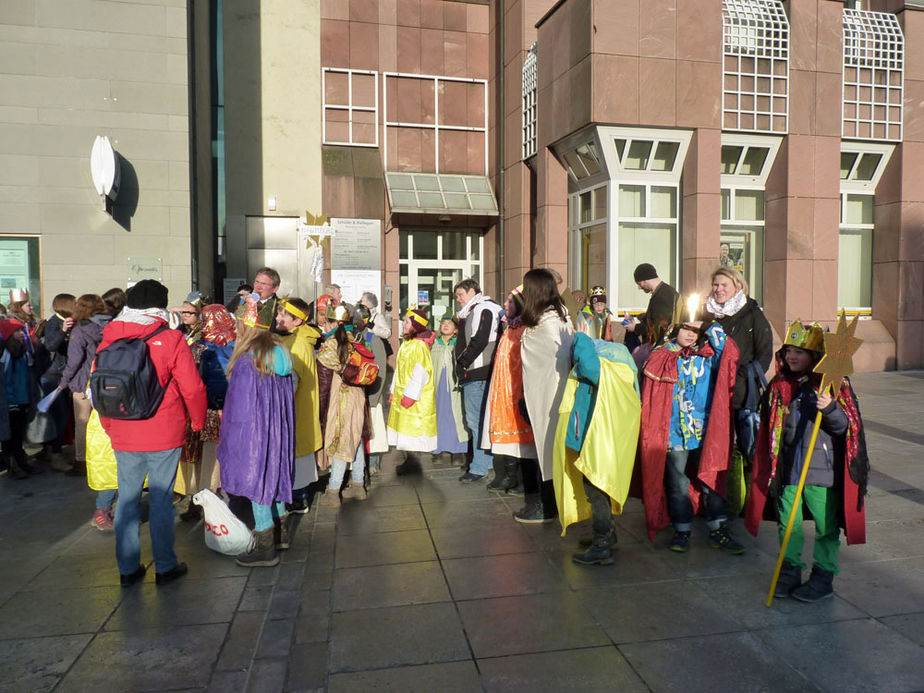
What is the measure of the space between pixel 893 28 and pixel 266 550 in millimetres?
15806

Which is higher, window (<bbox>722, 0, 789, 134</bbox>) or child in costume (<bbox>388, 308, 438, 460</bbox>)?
window (<bbox>722, 0, 789, 134</bbox>)

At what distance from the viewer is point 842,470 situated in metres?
3.94

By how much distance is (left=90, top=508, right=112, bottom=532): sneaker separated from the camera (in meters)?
5.54

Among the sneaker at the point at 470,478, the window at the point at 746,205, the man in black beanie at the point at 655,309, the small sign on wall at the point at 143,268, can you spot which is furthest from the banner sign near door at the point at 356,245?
the man in black beanie at the point at 655,309

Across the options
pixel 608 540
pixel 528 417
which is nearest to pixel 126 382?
pixel 528 417

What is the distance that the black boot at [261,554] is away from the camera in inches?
186

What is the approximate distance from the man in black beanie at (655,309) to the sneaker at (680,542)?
4.48 ft

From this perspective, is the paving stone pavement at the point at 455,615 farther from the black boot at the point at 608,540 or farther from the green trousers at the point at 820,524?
the green trousers at the point at 820,524

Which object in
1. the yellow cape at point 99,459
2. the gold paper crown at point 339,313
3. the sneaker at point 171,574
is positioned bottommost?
the sneaker at point 171,574

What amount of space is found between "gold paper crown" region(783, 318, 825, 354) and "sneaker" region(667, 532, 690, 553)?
5.13 feet

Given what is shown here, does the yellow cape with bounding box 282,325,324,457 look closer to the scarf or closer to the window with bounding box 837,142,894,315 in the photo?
the scarf

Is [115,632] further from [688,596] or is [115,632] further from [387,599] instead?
[688,596]

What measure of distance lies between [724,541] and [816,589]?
841mm

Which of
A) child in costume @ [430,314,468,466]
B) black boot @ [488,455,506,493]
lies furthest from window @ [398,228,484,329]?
black boot @ [488,455,506,493]
